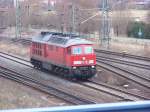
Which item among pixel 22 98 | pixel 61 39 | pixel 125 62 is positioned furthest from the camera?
pixel 125 62

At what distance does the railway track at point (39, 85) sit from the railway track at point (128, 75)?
403 centimetres

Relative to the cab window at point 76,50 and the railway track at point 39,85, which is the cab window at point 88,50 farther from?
the railway track at point 39,85

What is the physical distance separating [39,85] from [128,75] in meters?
4.98

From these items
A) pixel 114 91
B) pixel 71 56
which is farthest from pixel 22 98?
pixel 71 56

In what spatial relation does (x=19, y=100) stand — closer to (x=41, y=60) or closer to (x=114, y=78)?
(x=114, y=78)

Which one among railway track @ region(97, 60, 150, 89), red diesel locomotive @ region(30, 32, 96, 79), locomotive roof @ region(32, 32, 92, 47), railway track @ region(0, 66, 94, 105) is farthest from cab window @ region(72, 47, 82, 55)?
railway track @ region(0, 66, 94, 105)

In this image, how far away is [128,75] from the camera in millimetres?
24594

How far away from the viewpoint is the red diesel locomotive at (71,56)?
80.9 feet

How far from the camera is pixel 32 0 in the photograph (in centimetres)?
7656

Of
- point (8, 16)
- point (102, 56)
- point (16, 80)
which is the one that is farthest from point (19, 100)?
point (8, 16)

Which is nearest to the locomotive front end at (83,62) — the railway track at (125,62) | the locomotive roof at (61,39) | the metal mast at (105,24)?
the locomotive roof at (61,39)

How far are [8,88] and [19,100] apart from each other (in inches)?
165

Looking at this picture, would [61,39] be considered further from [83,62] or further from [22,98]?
[22,98]

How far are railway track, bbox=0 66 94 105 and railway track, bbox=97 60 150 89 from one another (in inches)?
159
